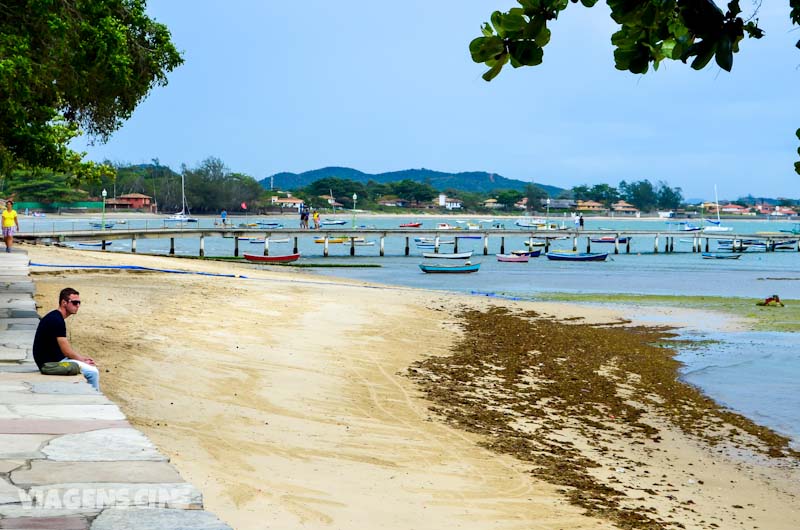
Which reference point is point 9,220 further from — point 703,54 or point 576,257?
point 576,257

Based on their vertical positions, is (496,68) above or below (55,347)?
above

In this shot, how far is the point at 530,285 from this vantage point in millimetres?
50375

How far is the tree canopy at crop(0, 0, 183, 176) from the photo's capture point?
1641cm

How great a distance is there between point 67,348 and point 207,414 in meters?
2.66

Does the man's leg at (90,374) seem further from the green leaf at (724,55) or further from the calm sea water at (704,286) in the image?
the calm sea water at (704,286)

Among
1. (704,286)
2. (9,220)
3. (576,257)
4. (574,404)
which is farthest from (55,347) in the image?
(576,257)

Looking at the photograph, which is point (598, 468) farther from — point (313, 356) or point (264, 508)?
point (313, 356)

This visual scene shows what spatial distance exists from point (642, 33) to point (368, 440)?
722 cm

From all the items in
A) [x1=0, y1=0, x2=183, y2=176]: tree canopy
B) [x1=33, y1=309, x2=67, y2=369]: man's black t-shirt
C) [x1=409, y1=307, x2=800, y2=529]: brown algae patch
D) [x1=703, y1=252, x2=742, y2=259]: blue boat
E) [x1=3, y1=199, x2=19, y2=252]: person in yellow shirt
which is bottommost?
[x1=703, y1=252, x2=742, y2=259]: blue boat

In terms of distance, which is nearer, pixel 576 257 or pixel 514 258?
pixel 514 258

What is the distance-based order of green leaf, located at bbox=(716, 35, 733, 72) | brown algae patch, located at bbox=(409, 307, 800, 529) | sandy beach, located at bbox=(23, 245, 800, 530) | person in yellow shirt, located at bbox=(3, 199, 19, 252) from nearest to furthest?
green leaf, located at bbox=(716, 35, 733, 72) < sandy beach, located at bbox=(23, 245, 800, 530) < brown algae patch, located at bbox=(409, 307, 800, 529) < person in yellow shirt, located at bbox=(3, 199, 19, 252)

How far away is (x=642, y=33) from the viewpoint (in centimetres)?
444

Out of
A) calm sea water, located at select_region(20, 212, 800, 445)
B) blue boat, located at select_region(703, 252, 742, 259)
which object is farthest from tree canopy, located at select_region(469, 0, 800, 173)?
blue boat, located at select_region(703, 252, 742, 259)

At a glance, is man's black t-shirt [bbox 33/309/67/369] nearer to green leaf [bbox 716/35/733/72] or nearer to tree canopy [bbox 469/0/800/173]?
tree canopy [bbox 469/0/800/173]
